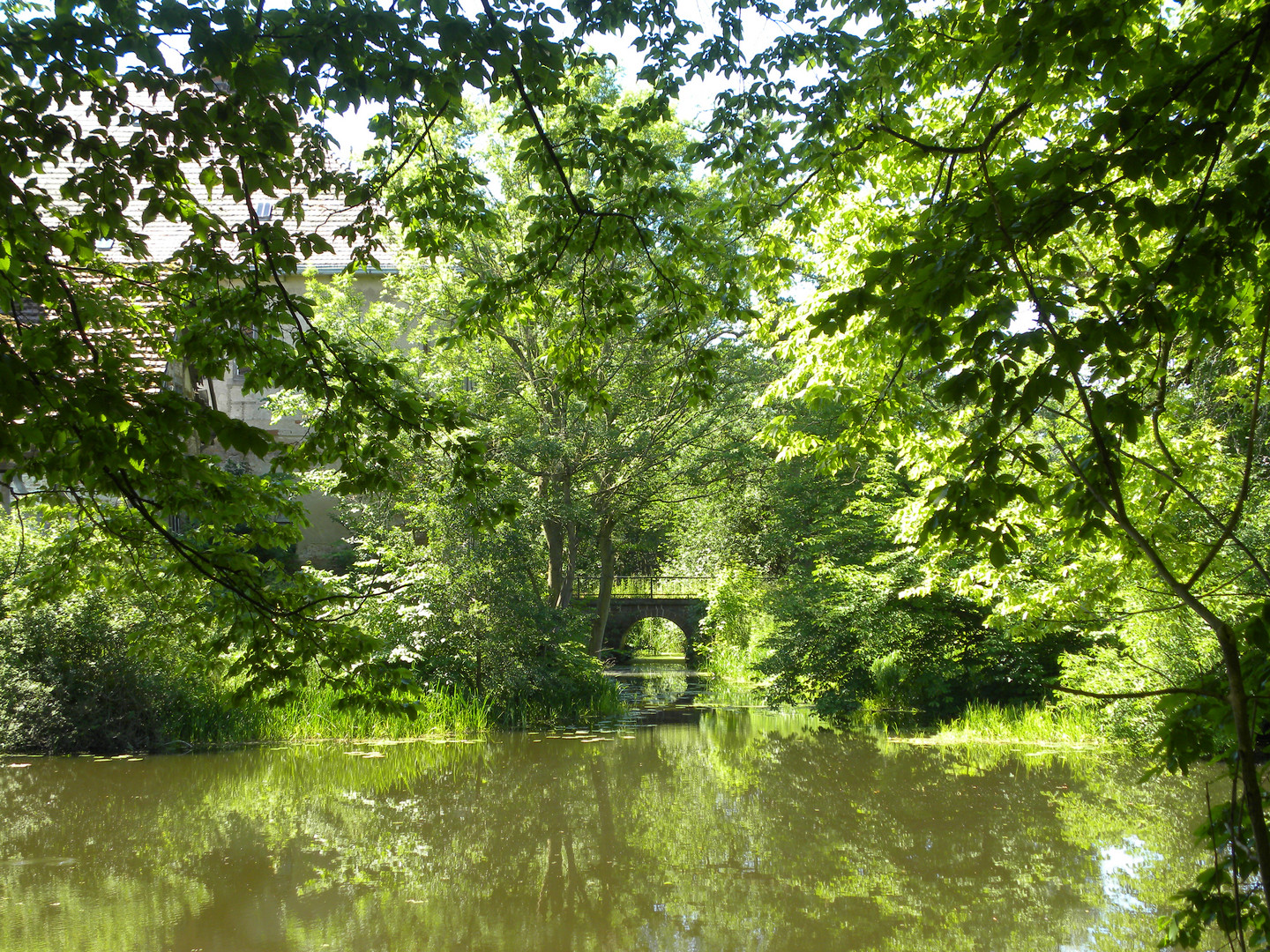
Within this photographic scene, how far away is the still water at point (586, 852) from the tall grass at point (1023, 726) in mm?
765

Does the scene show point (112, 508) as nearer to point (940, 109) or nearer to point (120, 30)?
point (120, 30)

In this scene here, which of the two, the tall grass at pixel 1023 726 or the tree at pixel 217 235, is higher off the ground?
the tree at pixel 217 235

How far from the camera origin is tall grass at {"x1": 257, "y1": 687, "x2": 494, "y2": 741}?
10758 mm

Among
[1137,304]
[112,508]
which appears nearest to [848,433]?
[1137,304]

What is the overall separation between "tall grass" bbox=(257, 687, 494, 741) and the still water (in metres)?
0.94


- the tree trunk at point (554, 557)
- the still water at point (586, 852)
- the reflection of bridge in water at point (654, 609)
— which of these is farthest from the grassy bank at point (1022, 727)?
the reflection of bridge in water at point (654, 609)

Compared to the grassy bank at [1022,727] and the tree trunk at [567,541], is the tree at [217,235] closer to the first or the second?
the grassy bank at [1022,727]

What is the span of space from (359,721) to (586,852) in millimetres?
5720

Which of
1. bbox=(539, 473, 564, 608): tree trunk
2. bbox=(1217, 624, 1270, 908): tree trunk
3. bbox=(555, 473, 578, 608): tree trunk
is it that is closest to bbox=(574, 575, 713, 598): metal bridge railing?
bbox=(539, 473, 564, 608): tree trunk

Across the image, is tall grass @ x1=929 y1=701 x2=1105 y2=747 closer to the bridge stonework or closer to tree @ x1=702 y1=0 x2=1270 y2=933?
tree @ x1=702 y1=0 x2=1270 y2=933

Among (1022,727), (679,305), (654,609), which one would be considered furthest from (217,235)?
(654,609)

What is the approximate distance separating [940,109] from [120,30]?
549 cm

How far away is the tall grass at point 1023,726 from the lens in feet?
33.3

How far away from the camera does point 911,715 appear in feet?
42.0
